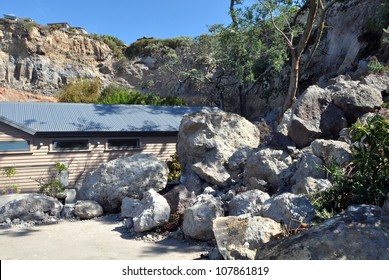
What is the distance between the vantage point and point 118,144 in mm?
15867

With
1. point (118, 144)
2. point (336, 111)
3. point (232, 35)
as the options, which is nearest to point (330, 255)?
point (336, 111)

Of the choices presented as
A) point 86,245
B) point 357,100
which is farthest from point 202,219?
point 357,100

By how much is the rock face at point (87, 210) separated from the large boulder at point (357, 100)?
8.16 meters

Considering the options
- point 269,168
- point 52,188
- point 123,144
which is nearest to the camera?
point 269,168

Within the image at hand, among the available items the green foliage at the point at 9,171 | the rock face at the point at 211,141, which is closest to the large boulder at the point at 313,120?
the rock face at the point at 211,141

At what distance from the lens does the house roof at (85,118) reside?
14.4 m

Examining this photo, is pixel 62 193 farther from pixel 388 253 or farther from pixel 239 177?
pixel 388 253

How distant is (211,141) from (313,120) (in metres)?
3.30

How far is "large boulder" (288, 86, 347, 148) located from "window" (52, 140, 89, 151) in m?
8.97

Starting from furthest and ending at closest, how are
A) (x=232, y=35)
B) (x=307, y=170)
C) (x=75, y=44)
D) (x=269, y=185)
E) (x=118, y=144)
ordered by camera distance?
(x=75, y=44) → (x=232, y=35) → (x=118, y=144) → (x=269, y=185) → (x=307, y=170)

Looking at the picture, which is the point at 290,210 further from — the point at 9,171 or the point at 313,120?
the point at 9,171

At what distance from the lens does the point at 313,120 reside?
34.5 ft

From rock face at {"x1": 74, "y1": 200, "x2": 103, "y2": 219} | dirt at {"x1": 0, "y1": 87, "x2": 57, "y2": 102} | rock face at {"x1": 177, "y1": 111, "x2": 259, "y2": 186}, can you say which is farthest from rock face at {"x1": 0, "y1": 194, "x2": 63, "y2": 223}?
dirt at {"x1": 0, "y1": 87, "x2": 57, "y2": 102}

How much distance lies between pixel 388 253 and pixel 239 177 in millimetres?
6535
